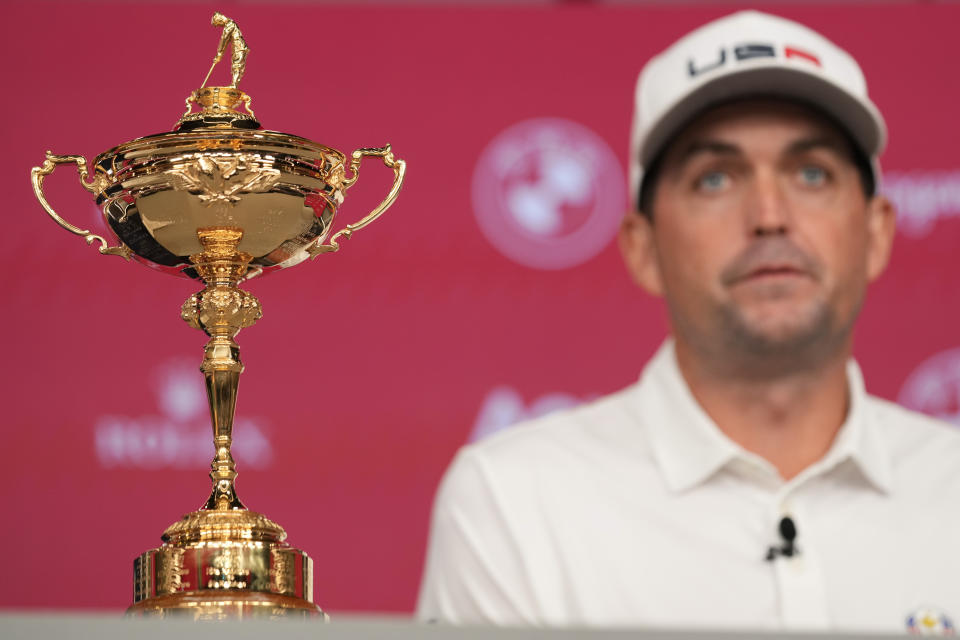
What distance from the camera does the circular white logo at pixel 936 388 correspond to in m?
2.54

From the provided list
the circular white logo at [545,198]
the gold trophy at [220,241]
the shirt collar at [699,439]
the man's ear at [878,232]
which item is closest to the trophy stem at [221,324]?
the gold trophy at [220,241]

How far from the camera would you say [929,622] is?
1399mm

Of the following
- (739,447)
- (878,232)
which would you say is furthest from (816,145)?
(739,447)

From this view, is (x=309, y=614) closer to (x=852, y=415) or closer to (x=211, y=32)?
(x=852, y=415)

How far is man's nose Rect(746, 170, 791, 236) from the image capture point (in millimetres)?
1487

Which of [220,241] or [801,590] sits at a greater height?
[220,241]

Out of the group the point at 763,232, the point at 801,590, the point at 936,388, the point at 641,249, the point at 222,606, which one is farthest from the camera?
the point at 936,388

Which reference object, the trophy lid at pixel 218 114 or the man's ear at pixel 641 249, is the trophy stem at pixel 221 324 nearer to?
the trophy lid at pixel 218 114

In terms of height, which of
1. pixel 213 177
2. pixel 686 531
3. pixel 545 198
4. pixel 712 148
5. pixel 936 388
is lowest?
pixel 686 531

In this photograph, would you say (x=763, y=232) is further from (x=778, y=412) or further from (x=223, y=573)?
(x=223, y=573)

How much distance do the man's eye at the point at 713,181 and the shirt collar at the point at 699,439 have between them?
0.68 ft

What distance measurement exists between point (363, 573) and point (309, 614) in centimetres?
162

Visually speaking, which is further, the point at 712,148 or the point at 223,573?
the point at 712,148

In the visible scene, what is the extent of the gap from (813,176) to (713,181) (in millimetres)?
105
